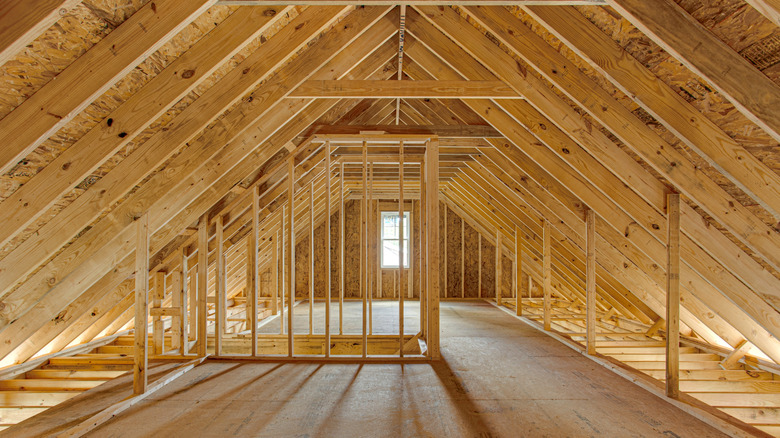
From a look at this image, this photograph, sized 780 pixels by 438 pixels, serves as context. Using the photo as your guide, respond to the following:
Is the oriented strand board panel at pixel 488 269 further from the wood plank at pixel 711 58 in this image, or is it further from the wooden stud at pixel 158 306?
the wood plank at pixel 711 58

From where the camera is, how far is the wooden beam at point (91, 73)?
7.25 feet

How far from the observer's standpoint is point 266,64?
334cm

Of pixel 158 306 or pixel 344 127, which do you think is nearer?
pixel 344 127

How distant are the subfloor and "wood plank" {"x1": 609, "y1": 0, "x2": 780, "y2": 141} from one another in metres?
2.15

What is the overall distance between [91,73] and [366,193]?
2.62m

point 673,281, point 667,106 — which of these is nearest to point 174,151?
point 667,106

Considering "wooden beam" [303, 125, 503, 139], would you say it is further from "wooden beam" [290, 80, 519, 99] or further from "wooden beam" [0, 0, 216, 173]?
"wooden beam" [0, 0, 216, 173]

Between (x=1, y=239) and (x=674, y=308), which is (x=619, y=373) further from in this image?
(x=1, y=239)

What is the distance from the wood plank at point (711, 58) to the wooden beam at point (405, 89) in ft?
5.72

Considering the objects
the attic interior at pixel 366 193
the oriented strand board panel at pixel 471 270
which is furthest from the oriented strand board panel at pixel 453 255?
the attic interior at pixel 366 193

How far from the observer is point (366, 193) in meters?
4.46

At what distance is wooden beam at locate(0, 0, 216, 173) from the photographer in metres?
2.21

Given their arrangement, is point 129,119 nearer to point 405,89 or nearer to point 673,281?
point 405,89

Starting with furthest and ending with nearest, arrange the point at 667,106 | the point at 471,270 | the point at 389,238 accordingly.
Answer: the point at 389,238
the point at 471,270
the point at 667,106
